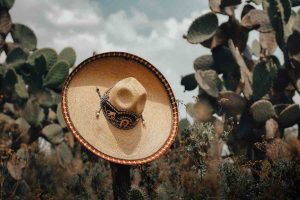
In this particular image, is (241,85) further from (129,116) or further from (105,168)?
(129,116)

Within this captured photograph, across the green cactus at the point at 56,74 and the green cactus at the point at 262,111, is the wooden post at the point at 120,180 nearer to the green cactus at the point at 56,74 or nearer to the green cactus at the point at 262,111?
the green cactus at the point at 262,111

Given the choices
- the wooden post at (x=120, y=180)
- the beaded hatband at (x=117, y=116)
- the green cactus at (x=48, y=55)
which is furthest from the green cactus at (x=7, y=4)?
the wooden post at (x=120, y=180)

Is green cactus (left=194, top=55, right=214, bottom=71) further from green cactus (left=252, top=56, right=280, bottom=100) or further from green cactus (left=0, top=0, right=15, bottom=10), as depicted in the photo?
green cactus (left=0, top=0, right=15, bottom=10)

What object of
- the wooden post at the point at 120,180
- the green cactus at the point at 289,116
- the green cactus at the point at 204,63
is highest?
the green cactus at the point at 204,63

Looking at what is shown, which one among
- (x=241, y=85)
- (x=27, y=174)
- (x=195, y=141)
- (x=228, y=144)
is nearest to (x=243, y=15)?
(x=241, y=85)

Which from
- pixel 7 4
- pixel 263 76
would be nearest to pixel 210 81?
pixel 263 76

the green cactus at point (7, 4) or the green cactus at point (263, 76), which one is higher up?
the green cactus at point (7, 4)

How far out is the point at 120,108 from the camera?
4.73 m

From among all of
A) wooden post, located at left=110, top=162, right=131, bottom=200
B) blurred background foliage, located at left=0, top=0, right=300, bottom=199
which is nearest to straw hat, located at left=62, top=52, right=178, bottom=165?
wooden post, located at left=110, top=162, right=131, bottom=200

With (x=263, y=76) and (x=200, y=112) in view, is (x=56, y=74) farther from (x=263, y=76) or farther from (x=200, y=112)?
(x=263, y=76)

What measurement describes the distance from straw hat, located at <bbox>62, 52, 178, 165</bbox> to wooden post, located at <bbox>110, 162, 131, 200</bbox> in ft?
1.57

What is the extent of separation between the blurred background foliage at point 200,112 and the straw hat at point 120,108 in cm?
238

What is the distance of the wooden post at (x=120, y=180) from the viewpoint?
5.19 metres

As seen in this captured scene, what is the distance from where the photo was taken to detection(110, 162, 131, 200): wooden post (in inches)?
204
